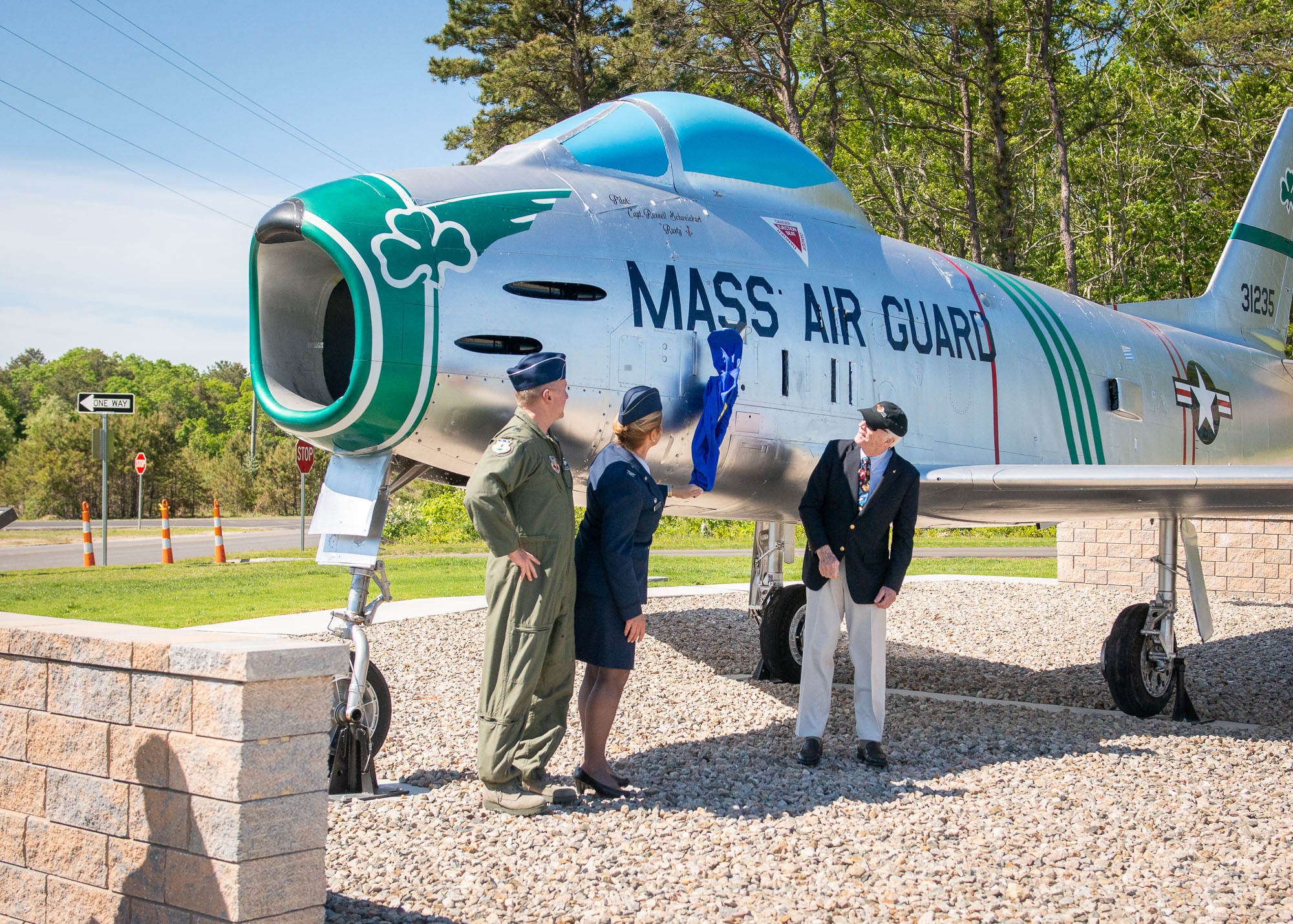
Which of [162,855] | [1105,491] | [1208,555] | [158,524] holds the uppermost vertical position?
[1105,491]

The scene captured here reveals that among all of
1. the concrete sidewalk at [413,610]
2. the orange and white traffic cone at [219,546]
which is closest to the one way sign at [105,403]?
the orange and white traffic cone at [219,546]

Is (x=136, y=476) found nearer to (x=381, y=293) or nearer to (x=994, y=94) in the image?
(x=994, y=94)

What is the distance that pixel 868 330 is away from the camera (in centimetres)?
611

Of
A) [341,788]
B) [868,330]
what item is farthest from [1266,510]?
[341,788]

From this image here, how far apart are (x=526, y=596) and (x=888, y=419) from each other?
2.02 m

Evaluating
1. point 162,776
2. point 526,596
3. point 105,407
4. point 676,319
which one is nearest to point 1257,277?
point 676,319

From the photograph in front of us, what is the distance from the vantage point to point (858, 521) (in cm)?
517

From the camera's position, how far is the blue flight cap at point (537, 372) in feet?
14.2

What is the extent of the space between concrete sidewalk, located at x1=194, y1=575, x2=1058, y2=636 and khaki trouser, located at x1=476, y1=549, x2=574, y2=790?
2959 mm

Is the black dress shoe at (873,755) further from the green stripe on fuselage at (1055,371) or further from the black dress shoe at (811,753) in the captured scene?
the green stripe on fuselage at (1055,371)

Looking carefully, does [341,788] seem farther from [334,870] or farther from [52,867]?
[52,867]

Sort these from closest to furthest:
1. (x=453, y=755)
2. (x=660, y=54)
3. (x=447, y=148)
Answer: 1. (x=453, y=755)
2. (x=660, y=54)
3. (x=447, y=148)

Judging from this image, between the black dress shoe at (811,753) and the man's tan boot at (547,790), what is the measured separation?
122 centimetres

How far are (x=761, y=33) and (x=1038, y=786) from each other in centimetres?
2447
